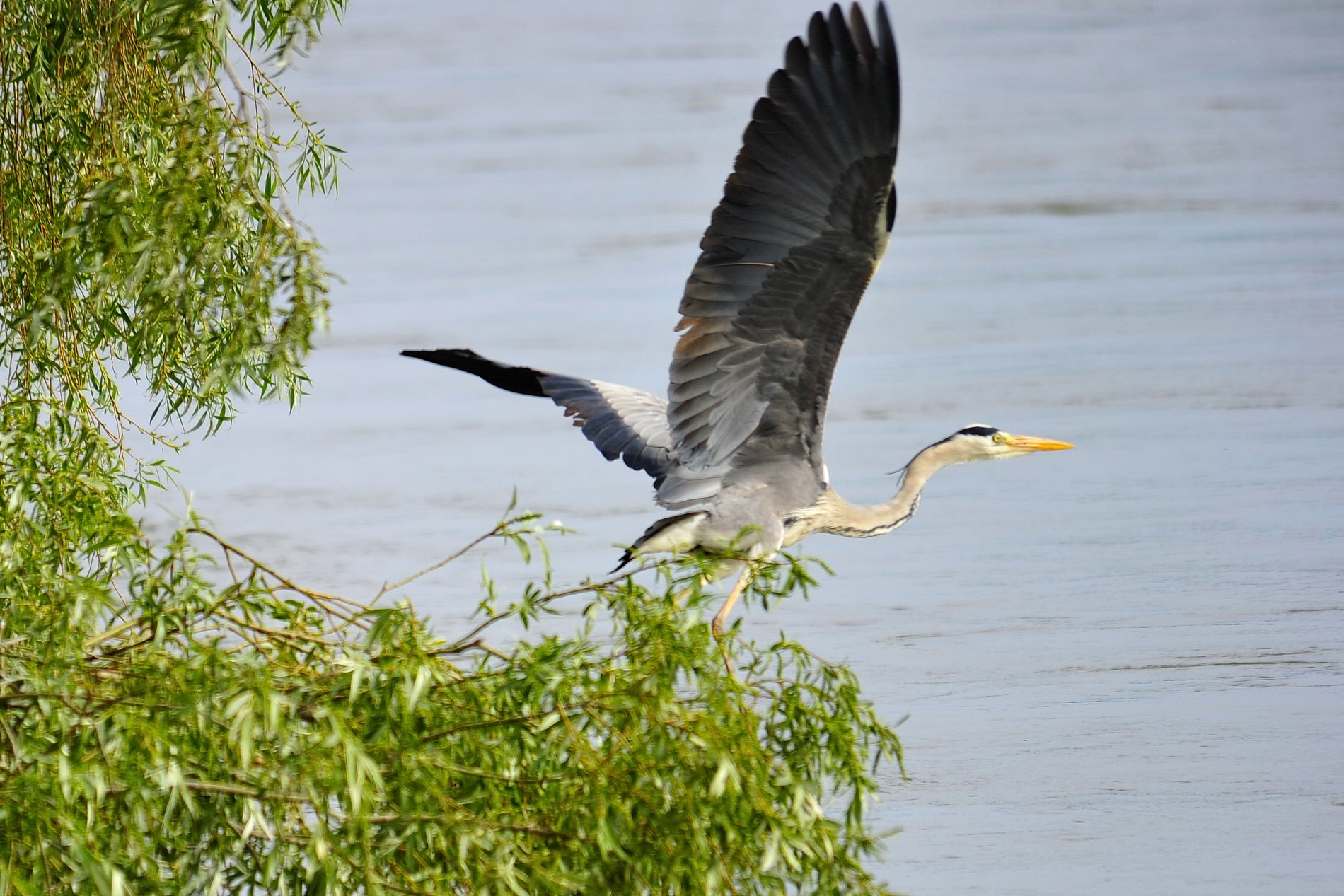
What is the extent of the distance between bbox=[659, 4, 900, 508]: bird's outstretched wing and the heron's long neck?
64 centimetres

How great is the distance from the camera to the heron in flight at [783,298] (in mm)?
5125

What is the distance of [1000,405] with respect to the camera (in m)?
9.66

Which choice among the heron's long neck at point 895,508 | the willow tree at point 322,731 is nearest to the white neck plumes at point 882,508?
the heron's long neck at point 895,508

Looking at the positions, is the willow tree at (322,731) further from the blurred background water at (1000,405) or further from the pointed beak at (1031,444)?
the pointed beak at (1031,444)

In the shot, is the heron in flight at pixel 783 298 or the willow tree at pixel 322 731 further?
the heron in flight at pixel 783 298

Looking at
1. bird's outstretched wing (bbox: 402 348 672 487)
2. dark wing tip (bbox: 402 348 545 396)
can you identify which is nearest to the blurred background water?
bird's outstretched wing (bbox: 402 348 672 487)

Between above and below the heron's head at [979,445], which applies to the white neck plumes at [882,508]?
below

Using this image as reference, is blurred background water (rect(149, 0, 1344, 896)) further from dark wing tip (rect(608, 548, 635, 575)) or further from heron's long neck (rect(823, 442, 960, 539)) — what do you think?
dark wing tip (rect(608, 548, 635, 575))

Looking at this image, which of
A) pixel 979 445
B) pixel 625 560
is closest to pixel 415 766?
pixel 625 560

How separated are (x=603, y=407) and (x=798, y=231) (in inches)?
58.4

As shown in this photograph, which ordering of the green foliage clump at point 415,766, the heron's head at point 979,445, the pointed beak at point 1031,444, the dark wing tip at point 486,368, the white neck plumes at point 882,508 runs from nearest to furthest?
1. the green foliage clump at point 415,766
2. the white neck plumes at point 882,508
3. the dark wing tip at point 486,368
4. the heron's head at point 979,445
5. the pointed beak at point 1031,444

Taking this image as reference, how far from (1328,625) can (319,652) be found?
3.86 metres

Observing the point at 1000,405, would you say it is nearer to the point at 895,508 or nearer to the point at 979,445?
the point at 979,445

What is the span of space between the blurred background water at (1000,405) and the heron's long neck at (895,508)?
45cm
